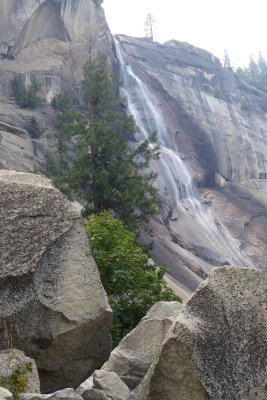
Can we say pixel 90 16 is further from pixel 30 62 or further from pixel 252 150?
pixel 252 150

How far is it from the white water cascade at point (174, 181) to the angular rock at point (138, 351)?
32330 mm

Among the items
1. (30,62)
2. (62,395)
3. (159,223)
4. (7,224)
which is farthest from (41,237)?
(30,62)

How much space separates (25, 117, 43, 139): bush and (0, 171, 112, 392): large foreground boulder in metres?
34.7

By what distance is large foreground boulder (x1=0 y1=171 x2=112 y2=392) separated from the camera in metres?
7.32

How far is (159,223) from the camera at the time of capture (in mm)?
41094

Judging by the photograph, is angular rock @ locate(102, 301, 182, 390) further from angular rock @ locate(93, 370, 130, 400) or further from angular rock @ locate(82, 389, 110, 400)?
angular rock @ locate(82, 389, 110, 400)

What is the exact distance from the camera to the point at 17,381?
5621mm

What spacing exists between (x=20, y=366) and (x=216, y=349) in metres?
2.24

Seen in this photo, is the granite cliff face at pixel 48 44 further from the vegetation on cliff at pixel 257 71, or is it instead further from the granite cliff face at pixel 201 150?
the vegetation on cliff at pixel 257 71

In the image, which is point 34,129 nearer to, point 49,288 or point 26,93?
point 26,93

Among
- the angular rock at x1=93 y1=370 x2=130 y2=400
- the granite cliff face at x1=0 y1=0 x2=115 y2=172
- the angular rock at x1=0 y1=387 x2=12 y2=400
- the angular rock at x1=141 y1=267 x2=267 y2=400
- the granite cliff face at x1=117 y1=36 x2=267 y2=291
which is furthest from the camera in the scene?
the granite cliff face at x1=0 y1=0 x2=115 y2=172

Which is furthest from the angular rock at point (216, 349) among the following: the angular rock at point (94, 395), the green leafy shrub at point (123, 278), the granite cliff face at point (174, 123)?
the granite cliff face at point (174, 123)

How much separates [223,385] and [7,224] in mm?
3510

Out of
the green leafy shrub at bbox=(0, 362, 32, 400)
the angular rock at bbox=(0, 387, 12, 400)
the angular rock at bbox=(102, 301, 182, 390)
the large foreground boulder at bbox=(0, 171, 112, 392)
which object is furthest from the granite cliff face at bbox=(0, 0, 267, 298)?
the angular rock at bbox=(0, 387, 12, 400)
